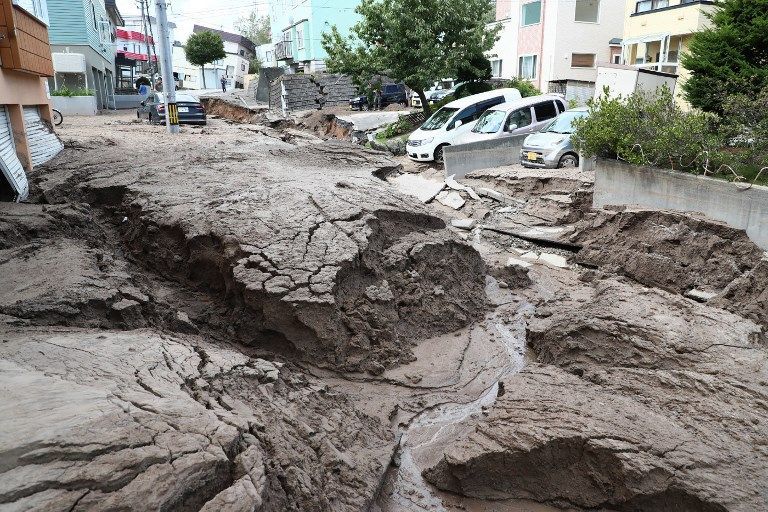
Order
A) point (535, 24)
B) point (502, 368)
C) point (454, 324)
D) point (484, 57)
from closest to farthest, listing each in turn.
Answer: point (502, 368) → point (454, 324) → point (484, 57) → point (535, 24)

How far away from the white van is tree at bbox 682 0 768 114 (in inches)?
292

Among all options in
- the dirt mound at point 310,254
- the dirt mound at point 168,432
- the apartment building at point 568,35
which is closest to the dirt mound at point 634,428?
the dirt mound at point 168,432

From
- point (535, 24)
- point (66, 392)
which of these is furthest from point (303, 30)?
point (66, 392)

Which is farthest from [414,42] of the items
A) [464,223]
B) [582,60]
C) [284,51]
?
[284,51]

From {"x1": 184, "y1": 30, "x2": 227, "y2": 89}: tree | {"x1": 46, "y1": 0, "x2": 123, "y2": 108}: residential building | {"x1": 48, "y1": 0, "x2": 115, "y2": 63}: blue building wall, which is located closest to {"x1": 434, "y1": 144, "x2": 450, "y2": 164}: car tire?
{"x1": 46, "y1": 0, "x2": 123, "y2": 108}: residential building

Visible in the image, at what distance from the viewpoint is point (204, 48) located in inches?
2021

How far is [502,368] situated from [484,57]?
19.5 metres

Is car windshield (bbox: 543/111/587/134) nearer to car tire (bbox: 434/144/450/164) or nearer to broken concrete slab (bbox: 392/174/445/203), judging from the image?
broken concrete slab (bbox: 392/174/445/203)

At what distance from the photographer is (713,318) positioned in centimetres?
623

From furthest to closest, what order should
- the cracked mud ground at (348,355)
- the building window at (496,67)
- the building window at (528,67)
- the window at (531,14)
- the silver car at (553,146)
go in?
the building window at (496,67), the building window at (528,67), the window at (531,14), the silver car at (553,146), the cracked mud ground at (348,355)

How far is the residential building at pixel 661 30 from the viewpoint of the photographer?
2017cm

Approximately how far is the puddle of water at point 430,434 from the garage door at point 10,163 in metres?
7.37

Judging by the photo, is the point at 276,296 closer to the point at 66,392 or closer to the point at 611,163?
the point at 66,392

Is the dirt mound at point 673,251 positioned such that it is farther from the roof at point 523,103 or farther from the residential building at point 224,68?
the residential building at point 224,68
